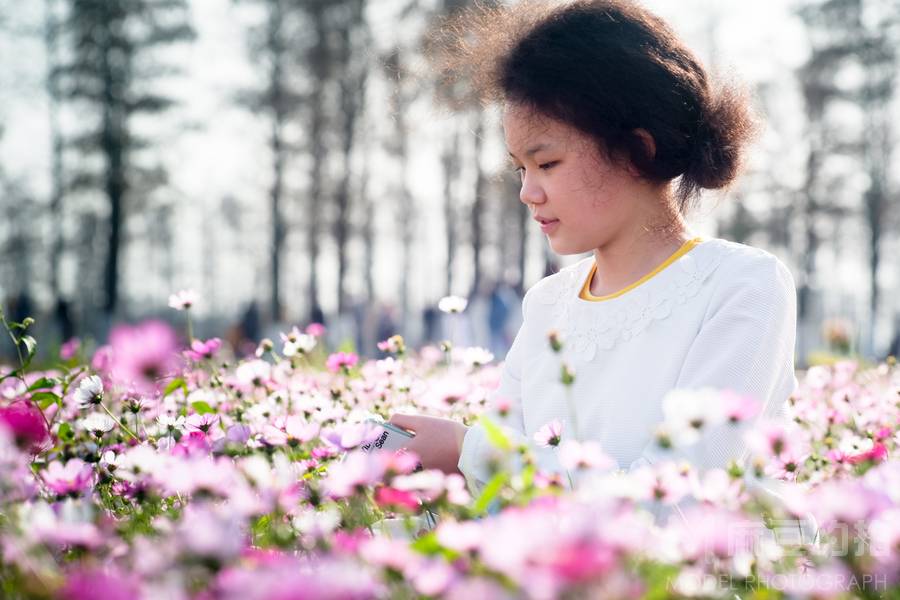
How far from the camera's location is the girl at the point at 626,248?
63.6 inches

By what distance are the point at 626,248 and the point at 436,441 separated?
63cm

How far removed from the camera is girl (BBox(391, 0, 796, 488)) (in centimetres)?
162

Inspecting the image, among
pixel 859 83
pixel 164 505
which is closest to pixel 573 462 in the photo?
pixel 164 505

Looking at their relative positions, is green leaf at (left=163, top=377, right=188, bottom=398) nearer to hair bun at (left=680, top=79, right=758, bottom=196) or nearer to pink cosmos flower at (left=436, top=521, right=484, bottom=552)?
hair bun at (left=680, top=79, right=758, bottom=196)

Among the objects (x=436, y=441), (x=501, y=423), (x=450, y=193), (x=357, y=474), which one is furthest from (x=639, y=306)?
(x=450, y=193)

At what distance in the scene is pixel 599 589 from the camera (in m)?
0.58

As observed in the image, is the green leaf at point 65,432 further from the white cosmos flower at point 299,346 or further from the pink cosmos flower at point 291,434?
the pink cosmos flower at point 291,434

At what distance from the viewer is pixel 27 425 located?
149cm

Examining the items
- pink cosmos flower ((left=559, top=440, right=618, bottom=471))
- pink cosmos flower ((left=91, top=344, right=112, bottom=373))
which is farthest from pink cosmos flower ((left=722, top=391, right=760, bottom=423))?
pink cosmos flower ((left=91, top=344, right=112, bottom=373))

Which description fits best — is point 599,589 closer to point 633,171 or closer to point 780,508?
point 780,508

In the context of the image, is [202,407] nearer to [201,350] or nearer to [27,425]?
[201,350]

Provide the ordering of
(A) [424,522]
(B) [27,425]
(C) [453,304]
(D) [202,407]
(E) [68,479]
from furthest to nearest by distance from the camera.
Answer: (C) [453,304]
(D) [202,407]
(B) [27,425]
(A) [424,522]
(E) [68,479]

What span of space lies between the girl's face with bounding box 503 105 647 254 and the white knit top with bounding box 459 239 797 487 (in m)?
0.16

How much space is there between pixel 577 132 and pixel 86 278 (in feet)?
102
